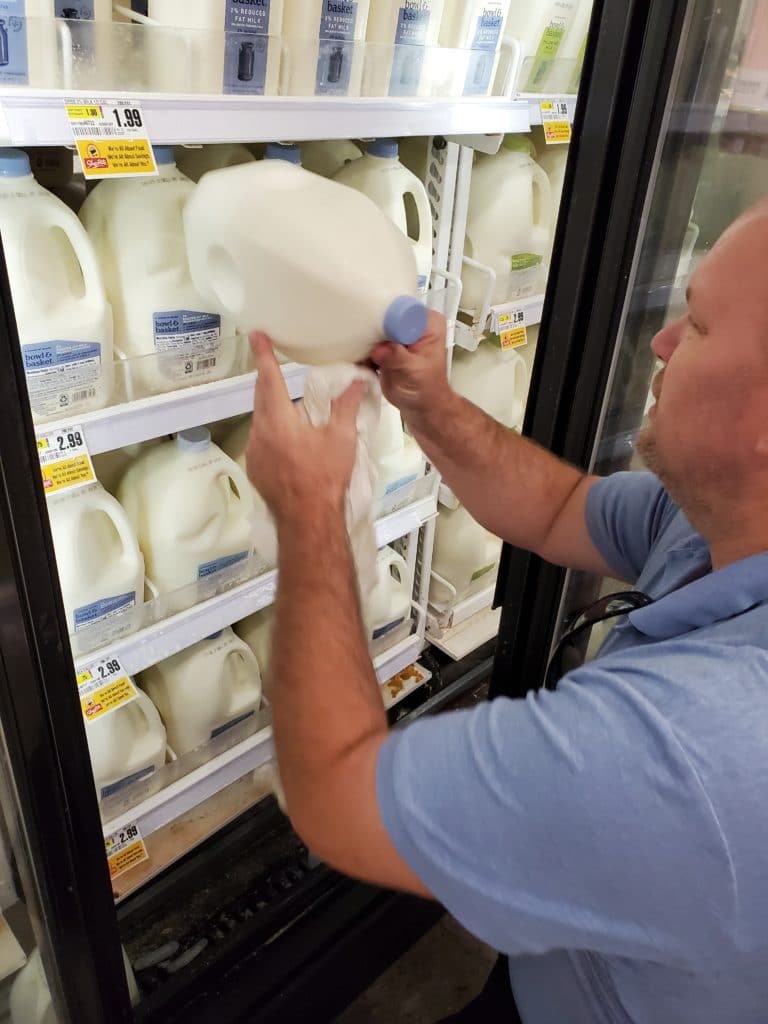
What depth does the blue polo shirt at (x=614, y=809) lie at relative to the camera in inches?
24.6

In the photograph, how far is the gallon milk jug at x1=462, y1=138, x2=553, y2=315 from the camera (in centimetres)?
159

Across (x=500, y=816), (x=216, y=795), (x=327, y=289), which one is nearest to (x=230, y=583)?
(x=216, y=795)

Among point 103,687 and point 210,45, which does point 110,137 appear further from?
point 103,687

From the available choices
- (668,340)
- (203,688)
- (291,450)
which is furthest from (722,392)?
(203,688)

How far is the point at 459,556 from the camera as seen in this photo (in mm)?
2023

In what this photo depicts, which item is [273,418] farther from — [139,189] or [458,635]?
[458,635]

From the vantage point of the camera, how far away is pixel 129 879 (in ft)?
4.90

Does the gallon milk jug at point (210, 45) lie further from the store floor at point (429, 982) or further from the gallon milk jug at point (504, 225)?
the store floor at point (429, 982)

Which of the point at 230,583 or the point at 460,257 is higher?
the point at 460,257

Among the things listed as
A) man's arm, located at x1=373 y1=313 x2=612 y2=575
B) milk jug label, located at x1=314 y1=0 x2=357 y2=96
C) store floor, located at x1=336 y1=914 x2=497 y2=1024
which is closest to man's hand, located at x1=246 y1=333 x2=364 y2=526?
man's arm, located at x1=373 y1=313 x2=612 y2=575

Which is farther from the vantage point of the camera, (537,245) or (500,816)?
(537,245)

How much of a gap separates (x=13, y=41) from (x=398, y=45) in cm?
53

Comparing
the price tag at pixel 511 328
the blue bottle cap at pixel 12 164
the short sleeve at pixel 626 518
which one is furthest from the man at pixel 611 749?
the price tag at pixel 511 328

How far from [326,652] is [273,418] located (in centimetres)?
24
